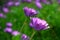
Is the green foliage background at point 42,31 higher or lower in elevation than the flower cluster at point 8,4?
higher

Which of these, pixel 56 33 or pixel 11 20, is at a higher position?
pixel 56 33

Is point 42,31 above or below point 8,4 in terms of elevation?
above

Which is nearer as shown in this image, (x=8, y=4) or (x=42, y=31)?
(x=42, y=31)

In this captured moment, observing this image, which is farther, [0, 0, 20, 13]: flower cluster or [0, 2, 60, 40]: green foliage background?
[0, 0, 20, 13]: flower cluster

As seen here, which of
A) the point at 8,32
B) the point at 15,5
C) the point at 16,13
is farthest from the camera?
the point at 15,5

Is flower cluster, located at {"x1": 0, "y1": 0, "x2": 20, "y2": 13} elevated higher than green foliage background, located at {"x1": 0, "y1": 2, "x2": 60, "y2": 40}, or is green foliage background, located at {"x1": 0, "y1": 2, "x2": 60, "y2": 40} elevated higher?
green foliage background, located at {"x1": 0, "y1": 2, "x2": 60, "y2": 40}

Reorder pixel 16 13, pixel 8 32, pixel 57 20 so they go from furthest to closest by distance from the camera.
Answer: pixel 16 13, pixel 57 20, pixel 8 32

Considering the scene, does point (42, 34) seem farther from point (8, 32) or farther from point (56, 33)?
point (8, 32)

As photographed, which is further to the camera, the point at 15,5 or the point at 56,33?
the point at 15,5

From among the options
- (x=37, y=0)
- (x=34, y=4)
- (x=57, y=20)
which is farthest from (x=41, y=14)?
(x=37, y=0)

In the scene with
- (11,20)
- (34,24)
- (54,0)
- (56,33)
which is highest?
(34,24)

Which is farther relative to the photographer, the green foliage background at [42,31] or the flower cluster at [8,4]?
the flower cluster at [8,4]
